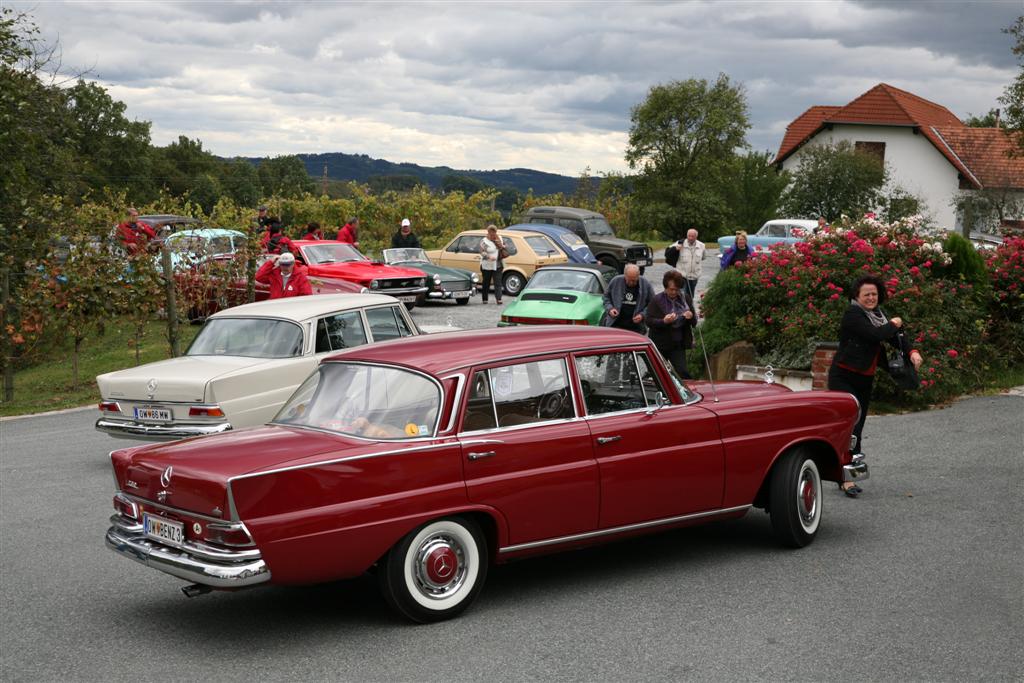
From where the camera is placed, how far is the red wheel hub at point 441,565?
608 cm

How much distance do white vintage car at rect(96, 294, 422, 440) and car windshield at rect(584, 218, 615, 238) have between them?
22.8 meters

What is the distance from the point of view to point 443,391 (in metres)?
6.34

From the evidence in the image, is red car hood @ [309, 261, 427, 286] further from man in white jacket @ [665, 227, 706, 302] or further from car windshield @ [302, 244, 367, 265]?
man in white jacket @ [665, 227, 706, 302]

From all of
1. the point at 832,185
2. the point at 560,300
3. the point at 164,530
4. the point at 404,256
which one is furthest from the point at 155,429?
the point at 832,185

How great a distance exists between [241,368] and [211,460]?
16.1 feet

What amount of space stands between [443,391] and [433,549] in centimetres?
90

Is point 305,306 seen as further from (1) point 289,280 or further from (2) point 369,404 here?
(2) point 369,404

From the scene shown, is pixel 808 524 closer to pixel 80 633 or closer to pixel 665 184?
pixel 80 633

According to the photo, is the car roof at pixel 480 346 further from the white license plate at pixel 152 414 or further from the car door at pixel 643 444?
the white license plate at pixel 152 414

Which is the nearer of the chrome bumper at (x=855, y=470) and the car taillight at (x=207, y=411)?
the chrome bumper at (x=855, y=470)

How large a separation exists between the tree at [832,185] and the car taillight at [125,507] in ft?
148

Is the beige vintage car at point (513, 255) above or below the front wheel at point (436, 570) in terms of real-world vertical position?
above

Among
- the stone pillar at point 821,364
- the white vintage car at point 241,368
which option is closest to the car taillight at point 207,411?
the white vintage car at point 241,368

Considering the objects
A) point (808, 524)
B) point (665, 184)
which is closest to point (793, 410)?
point (808, 524)
